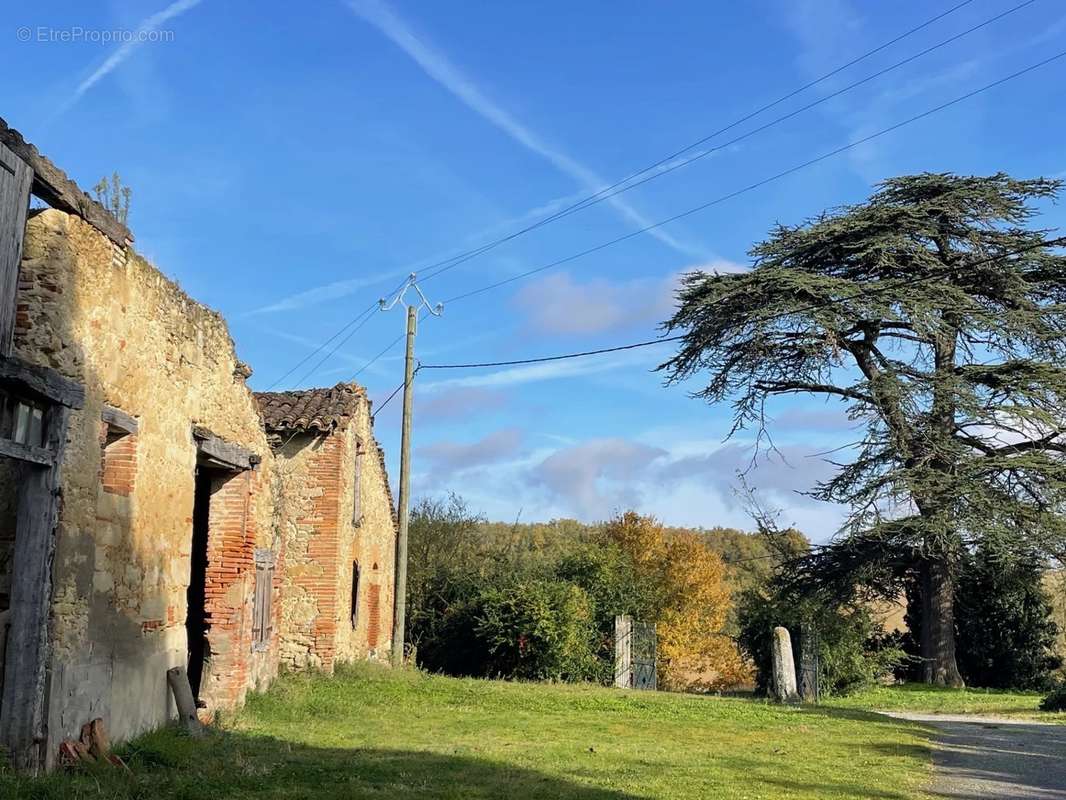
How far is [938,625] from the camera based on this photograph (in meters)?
26.8

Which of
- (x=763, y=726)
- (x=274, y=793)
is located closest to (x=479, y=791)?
(x=274, y=793)

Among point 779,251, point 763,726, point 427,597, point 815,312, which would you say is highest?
point 779,251

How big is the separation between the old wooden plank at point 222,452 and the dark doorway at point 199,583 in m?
0.60

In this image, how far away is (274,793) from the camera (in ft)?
26.0

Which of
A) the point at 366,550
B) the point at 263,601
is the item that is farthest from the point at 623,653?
the point at 263,601

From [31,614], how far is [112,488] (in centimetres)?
204

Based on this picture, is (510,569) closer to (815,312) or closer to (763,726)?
(815,312)

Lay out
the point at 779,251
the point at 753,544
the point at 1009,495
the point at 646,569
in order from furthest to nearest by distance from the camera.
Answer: the point at 753,544 → the point at 646,569 → the point at 779,251 → the point at 1009,495

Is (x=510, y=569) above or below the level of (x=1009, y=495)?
below

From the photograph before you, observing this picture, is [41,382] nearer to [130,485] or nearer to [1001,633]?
[130,485]

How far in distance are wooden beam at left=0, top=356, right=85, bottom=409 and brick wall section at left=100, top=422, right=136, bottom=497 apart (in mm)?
1374

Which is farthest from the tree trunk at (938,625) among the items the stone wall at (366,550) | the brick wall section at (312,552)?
the brick wall section at (312,552)

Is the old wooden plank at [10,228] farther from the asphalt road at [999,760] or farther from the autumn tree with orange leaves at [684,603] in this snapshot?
the autumn tree with orange leaves at [684,603]

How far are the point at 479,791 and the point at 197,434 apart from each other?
18.0ft
